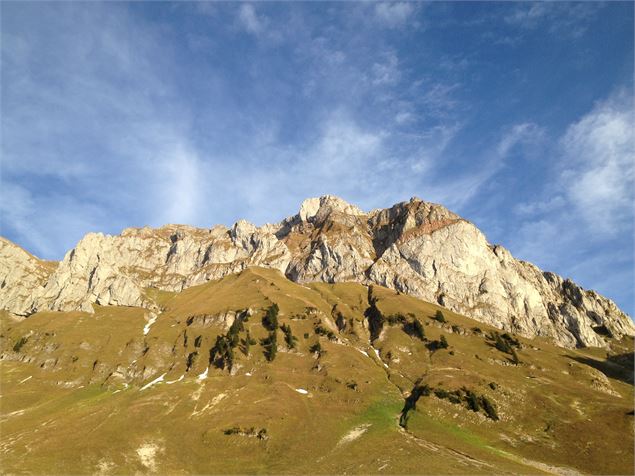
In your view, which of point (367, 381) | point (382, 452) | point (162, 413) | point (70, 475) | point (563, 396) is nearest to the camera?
point (70, 475)

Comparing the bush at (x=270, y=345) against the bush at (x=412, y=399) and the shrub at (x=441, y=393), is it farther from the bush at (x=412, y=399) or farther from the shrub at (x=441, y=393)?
the shrub at (x=441, y=393)

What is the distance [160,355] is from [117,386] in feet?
85.8

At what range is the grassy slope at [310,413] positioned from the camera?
9088 cm

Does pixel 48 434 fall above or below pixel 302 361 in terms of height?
below

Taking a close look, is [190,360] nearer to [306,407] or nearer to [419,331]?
[306,407]

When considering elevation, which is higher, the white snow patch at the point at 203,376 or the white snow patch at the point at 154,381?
the white snow patch at the point at 203,376

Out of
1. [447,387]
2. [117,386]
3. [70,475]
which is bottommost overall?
[70,475]

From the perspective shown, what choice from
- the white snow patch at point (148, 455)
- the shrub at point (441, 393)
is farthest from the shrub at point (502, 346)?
the white snow patch at point (148, 455)

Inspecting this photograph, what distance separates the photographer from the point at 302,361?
16588cm

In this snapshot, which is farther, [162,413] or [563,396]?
[563,396]

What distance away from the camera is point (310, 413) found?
4744 inches

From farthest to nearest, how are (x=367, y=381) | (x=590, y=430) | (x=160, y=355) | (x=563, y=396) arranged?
(x=160, y=355)
(x=367, y=381)
(x=563, y=396)
(x=590, y=430)

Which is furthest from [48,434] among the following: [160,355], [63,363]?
[63,363]

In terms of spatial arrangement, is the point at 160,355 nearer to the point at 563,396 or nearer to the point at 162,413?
the point at 162,413
